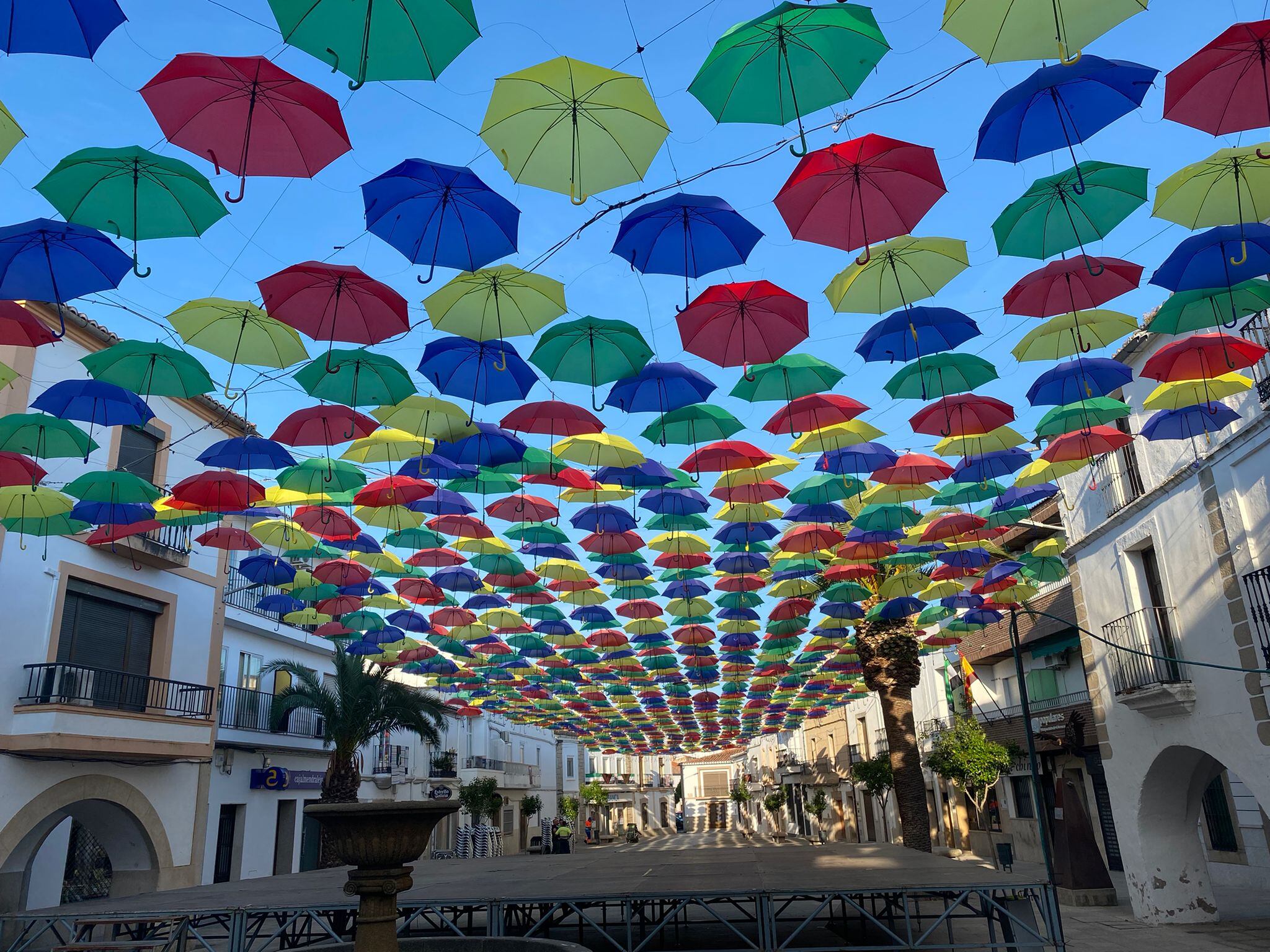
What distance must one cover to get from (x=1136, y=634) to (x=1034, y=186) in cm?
1202

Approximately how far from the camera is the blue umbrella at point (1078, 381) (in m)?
11.2

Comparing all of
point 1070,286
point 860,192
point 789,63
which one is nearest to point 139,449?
point 860,192

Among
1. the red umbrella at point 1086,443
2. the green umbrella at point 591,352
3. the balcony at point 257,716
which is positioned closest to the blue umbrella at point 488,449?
the green umbrella at point 591,352

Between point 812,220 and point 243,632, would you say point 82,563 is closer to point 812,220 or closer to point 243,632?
point 243,632

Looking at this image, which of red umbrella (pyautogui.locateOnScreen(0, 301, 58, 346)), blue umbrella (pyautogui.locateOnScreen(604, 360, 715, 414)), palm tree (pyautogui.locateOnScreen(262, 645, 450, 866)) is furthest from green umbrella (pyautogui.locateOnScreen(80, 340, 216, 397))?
palm tree (pyautogui.locateOnScreen(262, 645, 450, 866))

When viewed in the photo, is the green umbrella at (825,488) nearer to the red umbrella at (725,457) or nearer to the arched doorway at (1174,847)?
the red umbrella at (725,457)

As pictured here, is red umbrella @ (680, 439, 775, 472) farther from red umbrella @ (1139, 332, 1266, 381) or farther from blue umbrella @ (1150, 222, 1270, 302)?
blue umbrella @ (1150, 222, 1270, 302)

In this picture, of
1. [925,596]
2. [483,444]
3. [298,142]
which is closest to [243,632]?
[483,444]

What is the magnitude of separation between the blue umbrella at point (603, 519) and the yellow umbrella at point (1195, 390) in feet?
27.8

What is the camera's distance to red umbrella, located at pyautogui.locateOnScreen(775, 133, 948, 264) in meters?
7.67

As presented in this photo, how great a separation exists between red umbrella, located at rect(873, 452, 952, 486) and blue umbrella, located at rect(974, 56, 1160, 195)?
22.2ft

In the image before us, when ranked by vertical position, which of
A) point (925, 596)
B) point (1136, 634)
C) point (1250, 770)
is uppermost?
point (925, 596)

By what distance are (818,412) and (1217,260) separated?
4.87m

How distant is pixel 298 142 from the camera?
7270 millimetres
